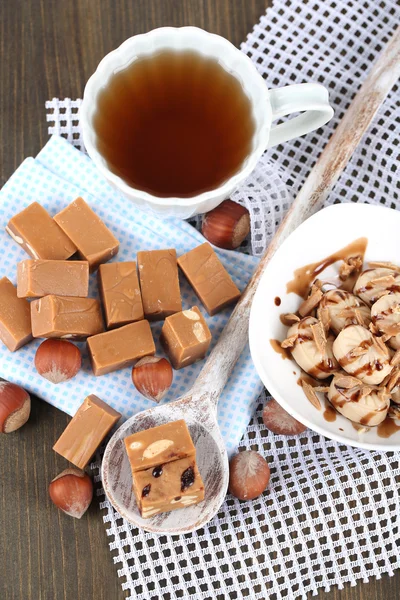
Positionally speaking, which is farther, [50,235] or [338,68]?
[338,68]

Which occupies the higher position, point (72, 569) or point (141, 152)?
point (141, 152)

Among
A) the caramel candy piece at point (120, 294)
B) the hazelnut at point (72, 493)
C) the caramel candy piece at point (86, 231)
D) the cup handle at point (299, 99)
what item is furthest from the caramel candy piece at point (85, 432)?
the cup handle at point (299, 99)

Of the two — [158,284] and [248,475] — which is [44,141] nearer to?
[158,284]

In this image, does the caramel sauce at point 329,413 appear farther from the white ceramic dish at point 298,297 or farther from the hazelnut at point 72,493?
the hazelnut at point 72,493

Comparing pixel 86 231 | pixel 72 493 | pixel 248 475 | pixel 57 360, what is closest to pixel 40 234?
pixel 86 231

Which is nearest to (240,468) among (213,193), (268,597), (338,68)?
(268,597)

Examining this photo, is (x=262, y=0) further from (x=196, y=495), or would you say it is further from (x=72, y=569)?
(x=72, y=569)
